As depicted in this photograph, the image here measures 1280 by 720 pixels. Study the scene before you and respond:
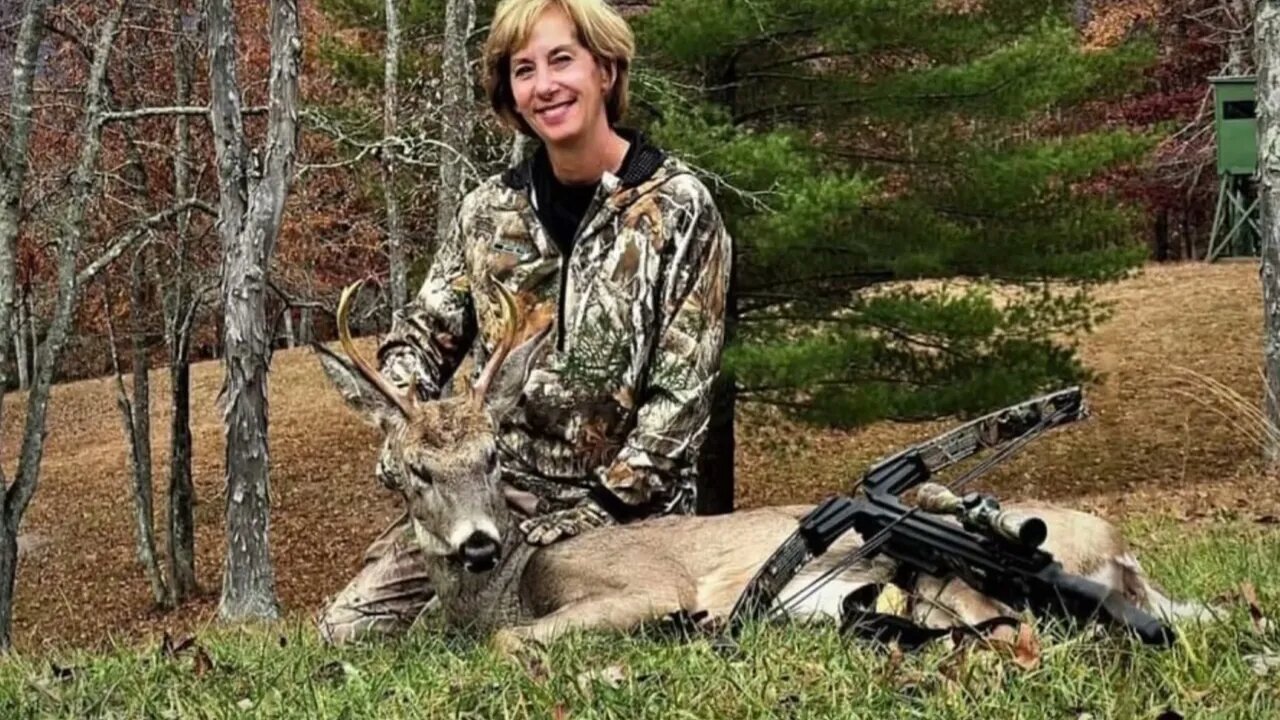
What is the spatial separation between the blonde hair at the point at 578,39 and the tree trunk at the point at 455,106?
7249mm

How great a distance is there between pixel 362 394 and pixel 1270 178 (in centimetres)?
859

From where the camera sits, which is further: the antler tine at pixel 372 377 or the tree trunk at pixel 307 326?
the tree trunk at pixel 307 326

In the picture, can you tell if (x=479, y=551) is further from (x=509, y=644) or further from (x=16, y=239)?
(x=16, y=239)

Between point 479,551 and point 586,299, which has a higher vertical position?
point 586,299

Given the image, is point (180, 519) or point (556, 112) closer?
point (556, 112)

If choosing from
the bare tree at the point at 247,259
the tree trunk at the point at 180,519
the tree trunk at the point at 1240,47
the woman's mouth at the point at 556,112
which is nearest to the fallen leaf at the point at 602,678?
the woman's mouth at the point at 556,112

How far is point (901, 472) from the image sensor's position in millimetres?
3385

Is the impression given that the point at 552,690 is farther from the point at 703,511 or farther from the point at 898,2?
the point at 703,511

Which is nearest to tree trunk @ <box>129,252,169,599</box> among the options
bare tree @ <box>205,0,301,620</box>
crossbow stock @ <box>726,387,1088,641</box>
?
bare tree @ <box>205,0,301,620</box>

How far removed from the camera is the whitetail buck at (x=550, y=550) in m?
3.37

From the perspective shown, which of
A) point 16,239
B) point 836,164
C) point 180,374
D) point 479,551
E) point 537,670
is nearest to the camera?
point 537,670

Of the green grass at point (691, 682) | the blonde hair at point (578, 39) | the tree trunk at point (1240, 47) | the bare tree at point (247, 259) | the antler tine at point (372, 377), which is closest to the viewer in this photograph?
the green grass at point (691, 682)

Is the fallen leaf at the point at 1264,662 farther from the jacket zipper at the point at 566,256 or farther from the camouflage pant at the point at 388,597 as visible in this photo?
the camouflage pant at the point at 388,597

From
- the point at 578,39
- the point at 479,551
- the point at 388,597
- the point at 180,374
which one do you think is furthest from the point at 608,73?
the point at 180,374
